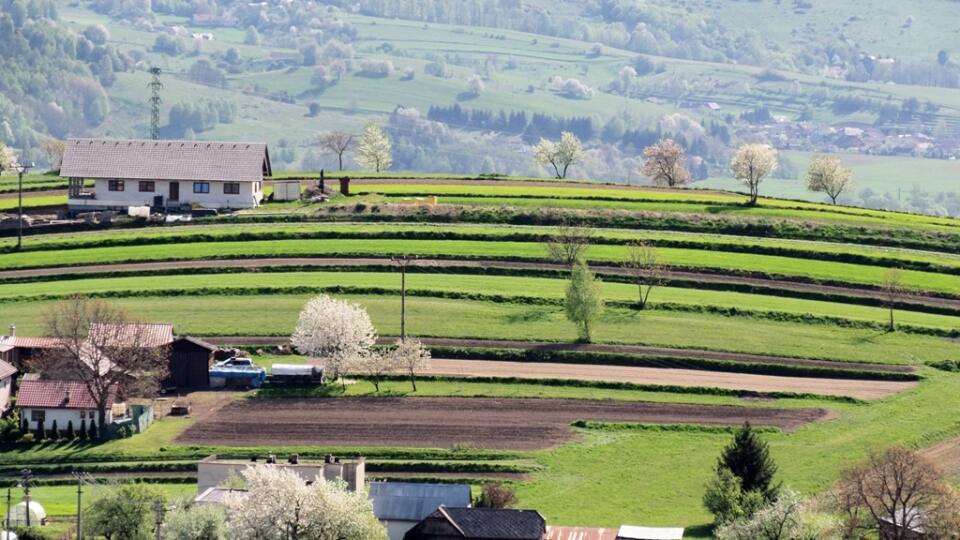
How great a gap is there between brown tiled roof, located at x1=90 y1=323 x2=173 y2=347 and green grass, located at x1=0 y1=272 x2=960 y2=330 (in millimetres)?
16422

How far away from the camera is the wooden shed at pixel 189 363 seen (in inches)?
5217

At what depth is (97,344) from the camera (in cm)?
12681

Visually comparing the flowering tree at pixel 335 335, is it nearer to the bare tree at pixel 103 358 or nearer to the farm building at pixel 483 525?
the bare tree at pixel 103 358

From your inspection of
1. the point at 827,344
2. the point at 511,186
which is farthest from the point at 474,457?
the point at 511,186

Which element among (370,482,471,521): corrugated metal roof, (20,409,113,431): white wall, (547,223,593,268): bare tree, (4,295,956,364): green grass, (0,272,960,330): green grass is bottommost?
(370,482,471,521): corrugated metal roof

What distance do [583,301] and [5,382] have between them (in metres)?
41.1

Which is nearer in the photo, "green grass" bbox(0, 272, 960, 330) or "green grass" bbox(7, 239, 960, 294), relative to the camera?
"green grass" bbox(0, 272, 960, 330)

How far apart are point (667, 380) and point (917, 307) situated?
96.5 feet

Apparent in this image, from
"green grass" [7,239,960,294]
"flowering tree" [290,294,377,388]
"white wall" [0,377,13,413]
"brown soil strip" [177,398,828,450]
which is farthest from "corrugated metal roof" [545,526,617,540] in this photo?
"green grass" [7,239,960,294]

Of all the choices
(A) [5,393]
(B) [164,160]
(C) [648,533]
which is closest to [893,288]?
(C) [648,533]

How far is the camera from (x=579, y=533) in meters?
104

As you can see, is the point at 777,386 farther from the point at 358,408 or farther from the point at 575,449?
the point at 358,408

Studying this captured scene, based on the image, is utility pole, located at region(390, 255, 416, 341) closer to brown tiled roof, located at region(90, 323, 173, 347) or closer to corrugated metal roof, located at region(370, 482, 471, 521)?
brown tiled roof, located at region(90, 323, 173, 347)

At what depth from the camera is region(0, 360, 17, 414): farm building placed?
127812mm
